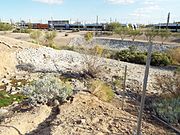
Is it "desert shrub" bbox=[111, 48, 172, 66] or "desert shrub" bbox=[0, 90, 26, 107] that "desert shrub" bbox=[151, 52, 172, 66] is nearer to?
"desert shrub" bbox=[111, 48, 172, 66]

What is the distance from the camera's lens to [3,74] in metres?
22.5

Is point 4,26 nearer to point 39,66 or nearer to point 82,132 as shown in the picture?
point 39,66

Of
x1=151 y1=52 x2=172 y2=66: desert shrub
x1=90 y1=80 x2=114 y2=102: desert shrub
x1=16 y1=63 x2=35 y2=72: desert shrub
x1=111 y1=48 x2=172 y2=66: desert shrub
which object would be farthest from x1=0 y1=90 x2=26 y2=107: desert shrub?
x1=151 y1=52 x2=172 y2=66: desert shrub

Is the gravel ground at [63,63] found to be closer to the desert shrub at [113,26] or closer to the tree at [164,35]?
the tree at [164,35]

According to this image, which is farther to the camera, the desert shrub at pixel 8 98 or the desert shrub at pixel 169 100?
the desert shrub at pixel 8 98

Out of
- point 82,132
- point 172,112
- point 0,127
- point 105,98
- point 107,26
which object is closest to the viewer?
point 82,132

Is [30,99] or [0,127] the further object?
[30,99]

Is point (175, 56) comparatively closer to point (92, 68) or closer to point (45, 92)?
point (92, 68)

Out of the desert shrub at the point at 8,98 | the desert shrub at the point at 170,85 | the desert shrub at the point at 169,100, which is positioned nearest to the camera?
the desert shrub at the point at 169,100

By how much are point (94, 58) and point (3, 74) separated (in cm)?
676

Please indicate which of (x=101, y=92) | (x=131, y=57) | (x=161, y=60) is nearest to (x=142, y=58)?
(x=131, y=57)

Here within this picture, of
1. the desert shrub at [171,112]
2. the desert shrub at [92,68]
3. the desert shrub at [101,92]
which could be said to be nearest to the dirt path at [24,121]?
the desert shrub at [101,92]

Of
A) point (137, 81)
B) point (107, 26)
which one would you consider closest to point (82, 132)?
point (137, 81)

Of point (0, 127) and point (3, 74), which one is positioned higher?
point (0, 127)
